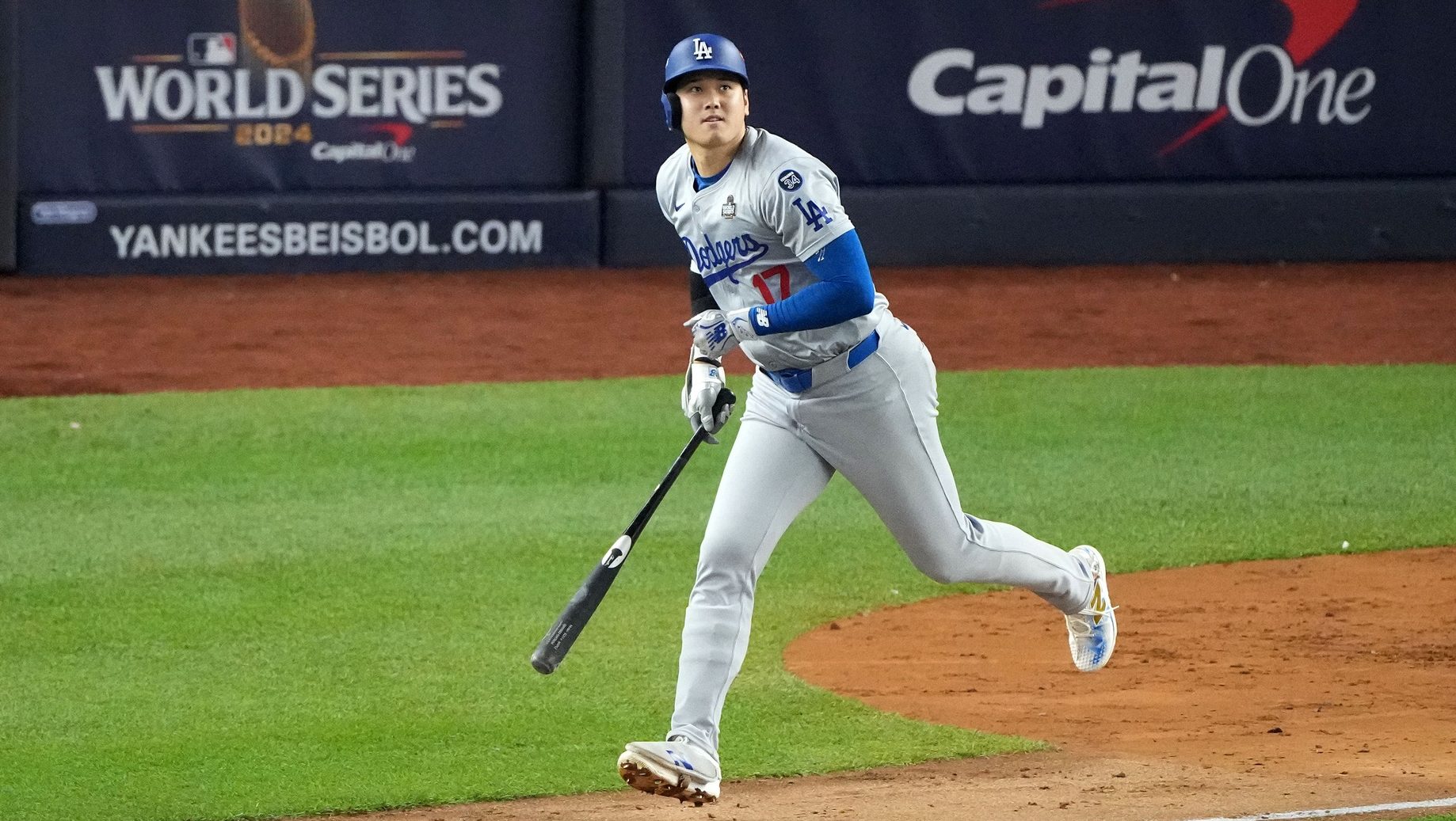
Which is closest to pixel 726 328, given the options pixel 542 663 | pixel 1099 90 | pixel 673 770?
pixel 542 663

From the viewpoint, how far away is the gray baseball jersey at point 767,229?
14.0 ft

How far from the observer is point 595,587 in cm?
475

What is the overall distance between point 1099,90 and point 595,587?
10790 millimetres

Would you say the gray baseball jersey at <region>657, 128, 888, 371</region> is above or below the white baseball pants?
above

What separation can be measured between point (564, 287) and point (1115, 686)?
8.92 meters

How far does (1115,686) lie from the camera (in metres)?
5.80

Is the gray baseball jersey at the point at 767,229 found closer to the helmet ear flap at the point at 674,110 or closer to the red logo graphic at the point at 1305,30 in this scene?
the helmet ear flap at the point at 674,110

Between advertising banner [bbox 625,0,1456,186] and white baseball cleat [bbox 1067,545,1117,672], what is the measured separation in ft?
31.2

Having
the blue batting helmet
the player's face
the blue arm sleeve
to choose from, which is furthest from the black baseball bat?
the blue batting helmet

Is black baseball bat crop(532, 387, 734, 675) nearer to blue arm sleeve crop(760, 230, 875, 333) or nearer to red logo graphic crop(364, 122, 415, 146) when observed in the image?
blue arm sleeve crop(760, 230, 875, 333)

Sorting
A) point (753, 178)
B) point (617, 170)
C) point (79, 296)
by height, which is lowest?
point (79, 296)

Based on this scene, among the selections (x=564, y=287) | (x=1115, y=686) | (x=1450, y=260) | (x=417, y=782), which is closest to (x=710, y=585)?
(x=417, y=782)

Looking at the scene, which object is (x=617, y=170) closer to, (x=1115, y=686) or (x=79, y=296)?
(x=79, y=296)

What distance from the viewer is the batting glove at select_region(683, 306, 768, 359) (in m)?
4.37
